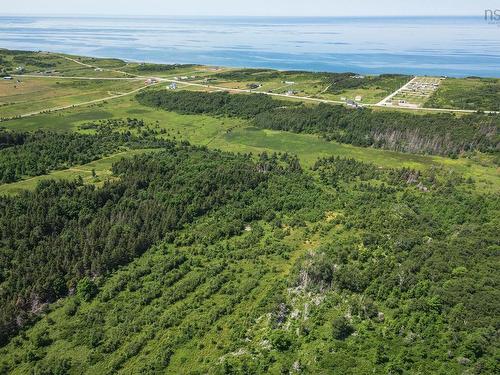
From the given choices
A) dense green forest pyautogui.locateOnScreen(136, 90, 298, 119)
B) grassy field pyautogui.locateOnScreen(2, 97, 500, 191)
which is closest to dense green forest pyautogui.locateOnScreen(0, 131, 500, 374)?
grassy field pyautogui.locateOnScreen(2, 97, 500, 191)

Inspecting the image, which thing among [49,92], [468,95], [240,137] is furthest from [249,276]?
[49,92]

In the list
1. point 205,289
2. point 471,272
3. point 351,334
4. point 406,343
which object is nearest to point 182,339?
point 205,289

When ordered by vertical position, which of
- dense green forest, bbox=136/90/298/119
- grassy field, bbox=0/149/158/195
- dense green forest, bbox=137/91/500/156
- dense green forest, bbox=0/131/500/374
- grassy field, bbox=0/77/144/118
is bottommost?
dense green forest, bbox=0/131/500/374

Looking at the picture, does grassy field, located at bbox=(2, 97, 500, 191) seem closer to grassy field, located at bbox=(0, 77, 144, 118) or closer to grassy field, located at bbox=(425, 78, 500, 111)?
grassy field, located at bbox=(0, 77, 144, 118)

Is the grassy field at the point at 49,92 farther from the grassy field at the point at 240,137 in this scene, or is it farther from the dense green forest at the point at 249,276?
the dense green forest at the point at 249,276

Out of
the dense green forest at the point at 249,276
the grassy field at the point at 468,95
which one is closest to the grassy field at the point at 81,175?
the dense green forest at the point at 249,276

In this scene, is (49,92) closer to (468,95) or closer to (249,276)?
(249,276)
